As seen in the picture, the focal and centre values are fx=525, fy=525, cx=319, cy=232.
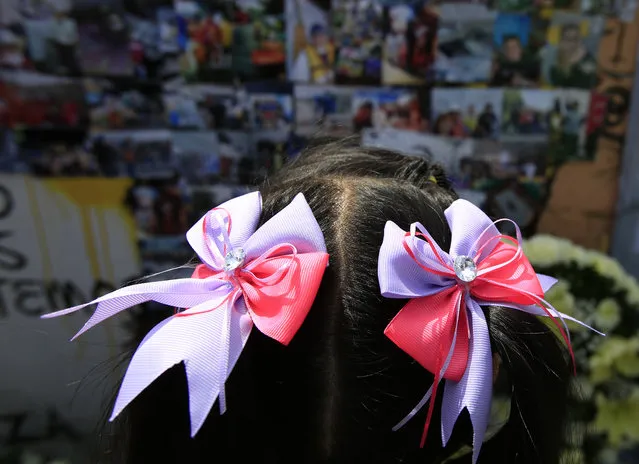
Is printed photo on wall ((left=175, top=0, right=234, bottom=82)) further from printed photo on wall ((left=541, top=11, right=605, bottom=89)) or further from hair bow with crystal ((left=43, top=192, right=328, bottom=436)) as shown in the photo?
hair bow with crystal ((left=43, top=192, right=328, bottom=436))

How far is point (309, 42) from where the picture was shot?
145cm

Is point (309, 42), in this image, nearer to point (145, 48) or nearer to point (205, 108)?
point (205, 108)

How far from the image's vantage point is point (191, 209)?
1.60 meters

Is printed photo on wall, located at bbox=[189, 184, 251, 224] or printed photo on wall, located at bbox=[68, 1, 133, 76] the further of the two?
printed photo on wall, located at bbox=[189, 184, 251, 224]

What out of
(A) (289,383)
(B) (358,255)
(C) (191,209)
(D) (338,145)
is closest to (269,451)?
(A) (289,383)

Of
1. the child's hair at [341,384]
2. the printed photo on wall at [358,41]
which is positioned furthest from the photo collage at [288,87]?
the child's hair at [341,384]

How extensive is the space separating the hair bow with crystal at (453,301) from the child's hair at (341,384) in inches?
1.3

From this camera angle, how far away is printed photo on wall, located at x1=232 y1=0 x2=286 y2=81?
1.43 m

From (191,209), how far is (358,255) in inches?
45.7

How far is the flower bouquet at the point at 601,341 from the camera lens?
1309 mm

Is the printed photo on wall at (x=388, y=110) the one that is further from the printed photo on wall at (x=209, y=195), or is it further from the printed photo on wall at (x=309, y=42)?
the printed photo on wall at (x=209, y=195)

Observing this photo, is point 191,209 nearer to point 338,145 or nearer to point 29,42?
point 29,42

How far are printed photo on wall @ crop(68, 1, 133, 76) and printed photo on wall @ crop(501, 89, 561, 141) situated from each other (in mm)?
1048

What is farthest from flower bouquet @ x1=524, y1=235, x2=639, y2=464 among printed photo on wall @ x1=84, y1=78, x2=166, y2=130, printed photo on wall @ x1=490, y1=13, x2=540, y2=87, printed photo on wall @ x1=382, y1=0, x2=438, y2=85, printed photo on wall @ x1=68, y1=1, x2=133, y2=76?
printed photo on wall @ x1=68, y1=1, x2=133, y2=76
